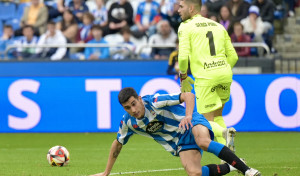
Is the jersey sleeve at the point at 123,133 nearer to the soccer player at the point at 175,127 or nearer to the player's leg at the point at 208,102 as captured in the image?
the soccer player at the point at 175,127

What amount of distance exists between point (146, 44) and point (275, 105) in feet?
11.6

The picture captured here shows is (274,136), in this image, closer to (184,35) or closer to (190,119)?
(184,35)

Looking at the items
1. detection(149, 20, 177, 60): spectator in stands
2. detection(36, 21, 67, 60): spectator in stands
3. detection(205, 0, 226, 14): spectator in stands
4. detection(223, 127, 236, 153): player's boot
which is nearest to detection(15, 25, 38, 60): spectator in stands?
detection(36, 21, 67, 60): spectator in stands

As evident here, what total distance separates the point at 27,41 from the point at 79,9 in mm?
1726

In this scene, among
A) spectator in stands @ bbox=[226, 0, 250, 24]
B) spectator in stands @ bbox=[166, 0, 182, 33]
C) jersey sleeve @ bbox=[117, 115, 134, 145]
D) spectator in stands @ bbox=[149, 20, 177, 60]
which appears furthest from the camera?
spectator in stands @ bbox=[226, 0, 250, 24]

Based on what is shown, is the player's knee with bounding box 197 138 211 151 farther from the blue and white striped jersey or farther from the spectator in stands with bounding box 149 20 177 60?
the spectator in stands with bounding box 149 20 177 60

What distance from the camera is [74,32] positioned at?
689 inches

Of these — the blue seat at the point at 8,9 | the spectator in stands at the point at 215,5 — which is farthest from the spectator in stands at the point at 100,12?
the spectator in stands at the point at 215,5

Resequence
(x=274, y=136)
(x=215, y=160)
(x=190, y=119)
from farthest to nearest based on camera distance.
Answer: (x=274, y=136) → (x=215, y=160) → (x=190, y=119)

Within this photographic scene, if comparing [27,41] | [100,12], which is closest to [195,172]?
[27,41]

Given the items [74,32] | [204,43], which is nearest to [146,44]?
[74,32]

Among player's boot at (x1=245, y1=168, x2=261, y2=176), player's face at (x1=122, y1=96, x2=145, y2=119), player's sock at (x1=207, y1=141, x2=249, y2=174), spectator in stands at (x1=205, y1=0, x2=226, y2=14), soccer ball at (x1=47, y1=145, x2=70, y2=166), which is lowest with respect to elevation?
soccer ball at (x1=47, y1=145, x2=70, y2=166)

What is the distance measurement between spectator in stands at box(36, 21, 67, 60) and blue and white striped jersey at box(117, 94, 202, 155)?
9.85 metres

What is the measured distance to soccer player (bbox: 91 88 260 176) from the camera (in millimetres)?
6734
